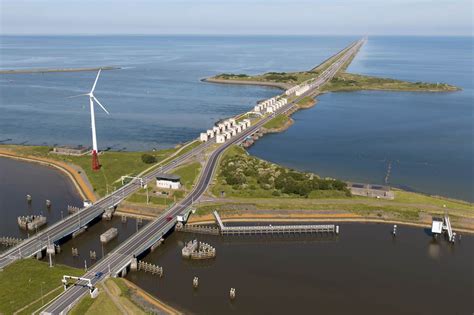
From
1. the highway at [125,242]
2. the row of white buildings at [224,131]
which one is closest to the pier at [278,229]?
the highway at [125,242]

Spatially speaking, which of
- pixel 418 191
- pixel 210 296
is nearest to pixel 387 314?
pixel 210 296

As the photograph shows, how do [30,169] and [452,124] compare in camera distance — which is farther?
[452,124]

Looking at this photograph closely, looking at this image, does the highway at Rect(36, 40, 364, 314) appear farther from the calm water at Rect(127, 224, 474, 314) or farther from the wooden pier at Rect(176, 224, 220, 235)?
the calm water at Rect(127, 224, 474, 314)

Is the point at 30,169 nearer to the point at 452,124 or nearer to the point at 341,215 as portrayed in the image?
the point at 341,215

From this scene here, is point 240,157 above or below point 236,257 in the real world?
above

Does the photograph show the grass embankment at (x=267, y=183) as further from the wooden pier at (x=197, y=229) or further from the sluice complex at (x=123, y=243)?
the wooden pier at (x=197, y=229)

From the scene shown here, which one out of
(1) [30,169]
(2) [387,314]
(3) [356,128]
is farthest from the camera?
(3) [356,128]

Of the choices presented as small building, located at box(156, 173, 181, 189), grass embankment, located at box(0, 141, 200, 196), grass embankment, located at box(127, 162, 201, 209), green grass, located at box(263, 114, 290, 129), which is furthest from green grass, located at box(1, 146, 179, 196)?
green grass, located at box(263, 114, 290, 129)
